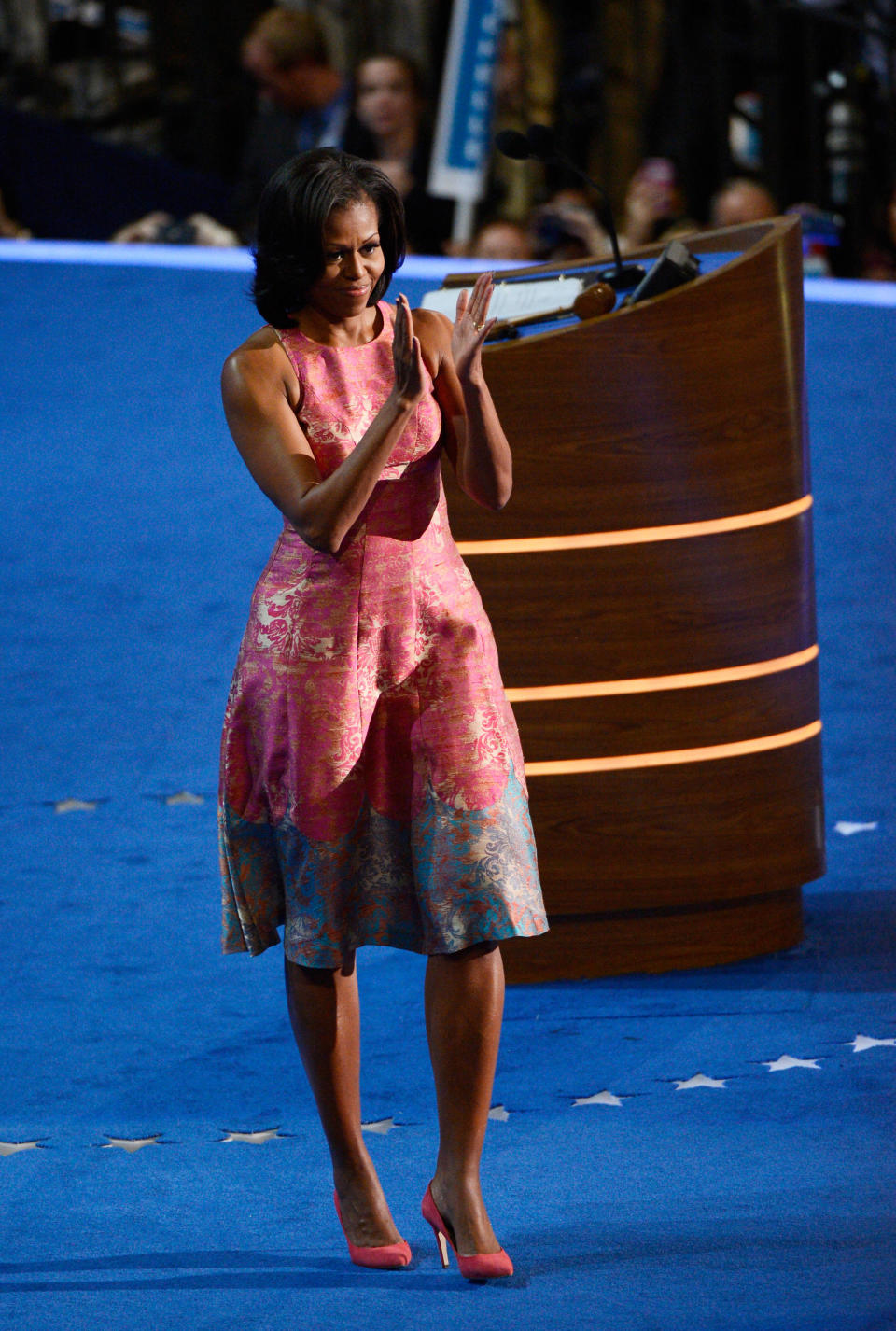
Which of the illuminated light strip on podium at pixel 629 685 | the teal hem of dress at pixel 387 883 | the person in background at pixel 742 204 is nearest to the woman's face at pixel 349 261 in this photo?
the teal hem of dress at pixel 387 883

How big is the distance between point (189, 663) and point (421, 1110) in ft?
8.53

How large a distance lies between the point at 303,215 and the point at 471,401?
29 centimetres

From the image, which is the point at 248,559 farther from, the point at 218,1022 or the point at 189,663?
the point at 218,1022

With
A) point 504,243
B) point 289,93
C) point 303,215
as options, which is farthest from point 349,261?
point 289,93

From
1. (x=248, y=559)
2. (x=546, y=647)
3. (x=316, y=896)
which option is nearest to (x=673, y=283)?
(x=546, y=647)

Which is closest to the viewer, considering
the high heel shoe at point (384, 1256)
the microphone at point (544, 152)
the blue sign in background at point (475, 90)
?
the high heel shoe at point (384, 1256)

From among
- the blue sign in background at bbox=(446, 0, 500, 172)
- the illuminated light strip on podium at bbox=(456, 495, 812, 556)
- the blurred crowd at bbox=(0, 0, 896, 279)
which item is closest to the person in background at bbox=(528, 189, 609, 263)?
the blurred crowd at bbox=(0, 0, 896, 279)

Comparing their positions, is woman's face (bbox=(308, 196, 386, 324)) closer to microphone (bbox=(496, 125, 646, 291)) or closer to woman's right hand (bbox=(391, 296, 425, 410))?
woman's right hand (bbox=(391, 296, 425, 410))

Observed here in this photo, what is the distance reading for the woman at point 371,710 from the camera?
234 centimetres

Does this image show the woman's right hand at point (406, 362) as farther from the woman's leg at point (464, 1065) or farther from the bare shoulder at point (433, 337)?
the woman's leg at point (464, 1065)

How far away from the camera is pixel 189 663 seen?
534 centimetres

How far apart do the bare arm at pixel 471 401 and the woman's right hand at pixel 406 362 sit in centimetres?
10

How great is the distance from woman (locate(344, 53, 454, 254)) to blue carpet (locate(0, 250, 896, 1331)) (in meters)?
2.12

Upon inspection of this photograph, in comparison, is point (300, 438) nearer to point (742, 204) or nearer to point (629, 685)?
point (629, 685)
